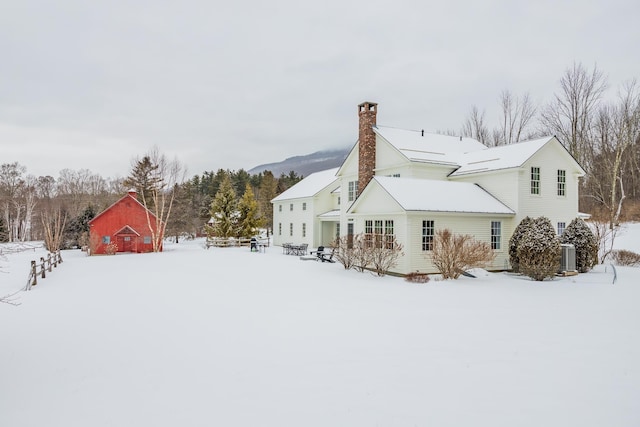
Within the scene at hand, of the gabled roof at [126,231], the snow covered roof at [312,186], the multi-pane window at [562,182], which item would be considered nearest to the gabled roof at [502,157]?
the multi-pane window at [562,182]

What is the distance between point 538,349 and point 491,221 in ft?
42.5

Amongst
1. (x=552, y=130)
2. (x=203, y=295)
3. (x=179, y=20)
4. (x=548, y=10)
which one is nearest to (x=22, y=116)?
(x=179, y=20)

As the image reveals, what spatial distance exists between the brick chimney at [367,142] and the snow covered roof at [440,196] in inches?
201

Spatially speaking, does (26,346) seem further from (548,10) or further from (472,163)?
(548,10)

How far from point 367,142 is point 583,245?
43.2ft

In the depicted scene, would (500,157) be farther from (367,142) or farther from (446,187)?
(367,142)

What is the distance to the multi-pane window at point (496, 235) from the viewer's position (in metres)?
19.8

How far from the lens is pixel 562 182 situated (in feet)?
71.6

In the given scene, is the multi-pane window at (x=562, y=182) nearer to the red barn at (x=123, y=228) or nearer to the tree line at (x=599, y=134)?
the tree line at (x=599, y=134)

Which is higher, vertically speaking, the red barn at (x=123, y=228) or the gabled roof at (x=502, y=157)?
the gabled roof at (x=502, y=157)

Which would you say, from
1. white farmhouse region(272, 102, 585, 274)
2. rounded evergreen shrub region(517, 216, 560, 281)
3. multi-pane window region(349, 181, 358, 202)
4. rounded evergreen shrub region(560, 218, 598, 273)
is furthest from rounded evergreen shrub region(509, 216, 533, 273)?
multi-pane window region(349, 181, 358, 202)

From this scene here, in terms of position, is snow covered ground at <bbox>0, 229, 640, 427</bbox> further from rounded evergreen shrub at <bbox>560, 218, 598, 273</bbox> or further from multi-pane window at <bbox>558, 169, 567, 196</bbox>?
multi-pane window at <bbox>558, 169, 567, 196</bbox>

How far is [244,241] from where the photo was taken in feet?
119

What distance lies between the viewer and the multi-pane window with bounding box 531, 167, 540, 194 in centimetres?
2069
